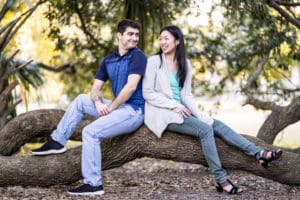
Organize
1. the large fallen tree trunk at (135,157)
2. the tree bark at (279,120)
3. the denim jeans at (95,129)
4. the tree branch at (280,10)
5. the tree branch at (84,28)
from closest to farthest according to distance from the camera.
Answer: the denim jeans at (95,129) < the large fallen tree trunk at (135,157) < the tree branch at (280,10) < the tree bark at (279,120) < the tree branch at (84,28)

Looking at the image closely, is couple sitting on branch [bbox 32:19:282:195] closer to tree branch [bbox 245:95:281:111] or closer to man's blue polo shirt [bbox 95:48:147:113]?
man's blue polo shirt [bbox 95:48:147:113]

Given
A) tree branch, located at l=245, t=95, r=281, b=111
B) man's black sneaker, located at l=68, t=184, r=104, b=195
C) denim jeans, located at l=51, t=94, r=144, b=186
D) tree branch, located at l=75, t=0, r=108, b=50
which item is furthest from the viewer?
tree branch, located at l=75, t=0, r=108, b=50

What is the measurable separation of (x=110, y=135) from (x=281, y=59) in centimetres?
448

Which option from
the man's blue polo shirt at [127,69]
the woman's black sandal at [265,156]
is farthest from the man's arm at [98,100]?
the woman's black sandal at [265,156]

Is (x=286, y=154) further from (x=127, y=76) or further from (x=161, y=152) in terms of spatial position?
(x=127, y=76)

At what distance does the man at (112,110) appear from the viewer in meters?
4.82

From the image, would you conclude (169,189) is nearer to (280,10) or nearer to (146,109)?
(146,109)

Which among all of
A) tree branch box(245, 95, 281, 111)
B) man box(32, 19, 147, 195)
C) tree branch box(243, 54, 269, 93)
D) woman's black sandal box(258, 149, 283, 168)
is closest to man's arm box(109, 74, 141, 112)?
man box(32, 19, 147, 195)

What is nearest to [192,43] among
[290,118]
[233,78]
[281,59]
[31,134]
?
[233,78]

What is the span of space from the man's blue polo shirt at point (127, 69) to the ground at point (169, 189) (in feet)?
2.86

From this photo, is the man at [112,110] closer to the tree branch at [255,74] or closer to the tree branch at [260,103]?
the tree branch at [260,103]

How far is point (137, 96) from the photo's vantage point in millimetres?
4977

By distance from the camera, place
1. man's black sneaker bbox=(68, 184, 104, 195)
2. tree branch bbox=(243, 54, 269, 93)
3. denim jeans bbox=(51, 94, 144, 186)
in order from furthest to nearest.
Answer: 1. tree branch bbox=(243, 54, 269, 93)
2. man's black sneaker bbox=(68, 184, 104, 195)
3. denim jeans bbox=(51, 94, 144, 186)

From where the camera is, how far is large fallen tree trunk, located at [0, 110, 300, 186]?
5.06m
